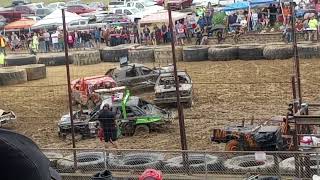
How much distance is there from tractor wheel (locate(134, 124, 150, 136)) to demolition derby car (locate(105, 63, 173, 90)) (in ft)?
16.2

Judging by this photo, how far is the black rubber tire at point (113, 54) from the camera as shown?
27.7 metres

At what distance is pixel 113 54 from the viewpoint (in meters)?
27.9

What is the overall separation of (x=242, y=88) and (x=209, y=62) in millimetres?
6525

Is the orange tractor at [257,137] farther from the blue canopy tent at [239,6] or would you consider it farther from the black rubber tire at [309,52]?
the blue canopy tent at [239,6]

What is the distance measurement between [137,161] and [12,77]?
1302 centimetres

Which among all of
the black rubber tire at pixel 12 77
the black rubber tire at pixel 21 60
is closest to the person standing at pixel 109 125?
the black rubber tire at pixel 12 77

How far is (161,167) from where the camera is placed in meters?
11.1

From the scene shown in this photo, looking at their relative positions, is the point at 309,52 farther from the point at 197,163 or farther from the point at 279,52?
the point at 197,163

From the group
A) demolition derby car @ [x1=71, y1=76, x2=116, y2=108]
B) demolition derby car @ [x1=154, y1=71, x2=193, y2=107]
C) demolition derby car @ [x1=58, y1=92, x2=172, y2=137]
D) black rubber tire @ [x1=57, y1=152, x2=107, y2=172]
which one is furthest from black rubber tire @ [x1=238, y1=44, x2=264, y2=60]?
black rubber tire @ [x1=57, y1=152, x2=107, y2=172]

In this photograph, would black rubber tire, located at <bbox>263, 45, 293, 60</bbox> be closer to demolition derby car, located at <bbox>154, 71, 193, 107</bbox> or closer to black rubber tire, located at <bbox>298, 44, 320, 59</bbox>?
black rubber tire, located at <bbox>298, 44, 320, 59</bbox>

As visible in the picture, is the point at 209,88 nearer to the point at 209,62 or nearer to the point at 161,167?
the point at 209,62

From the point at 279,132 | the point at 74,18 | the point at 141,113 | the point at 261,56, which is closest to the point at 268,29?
the point at 261,56

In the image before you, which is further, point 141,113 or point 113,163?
point 141,113

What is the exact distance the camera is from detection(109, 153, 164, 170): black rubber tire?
1102 centimetres
